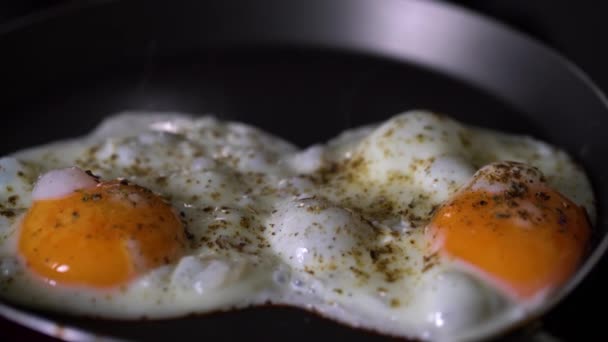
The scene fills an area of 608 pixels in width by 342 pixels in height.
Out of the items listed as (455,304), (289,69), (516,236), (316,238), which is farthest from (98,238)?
(289,69)

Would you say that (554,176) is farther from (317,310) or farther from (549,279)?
(317,310)

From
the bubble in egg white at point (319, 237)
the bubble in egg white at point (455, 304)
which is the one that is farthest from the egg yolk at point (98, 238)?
the bubble in egg white at point (455, 304)

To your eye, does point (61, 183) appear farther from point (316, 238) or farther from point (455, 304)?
point (455, 304)

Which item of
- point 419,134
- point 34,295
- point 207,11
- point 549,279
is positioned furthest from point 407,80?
point 34,295

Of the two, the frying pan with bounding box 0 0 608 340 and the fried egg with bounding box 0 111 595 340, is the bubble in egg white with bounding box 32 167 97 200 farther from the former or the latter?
the frying pan with bounding box 0 0 608 340

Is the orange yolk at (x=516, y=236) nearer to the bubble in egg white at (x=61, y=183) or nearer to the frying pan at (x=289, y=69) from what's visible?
the frying pan at (x=289, y=69)

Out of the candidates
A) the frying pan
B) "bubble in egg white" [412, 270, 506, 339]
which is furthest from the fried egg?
the frying pan
